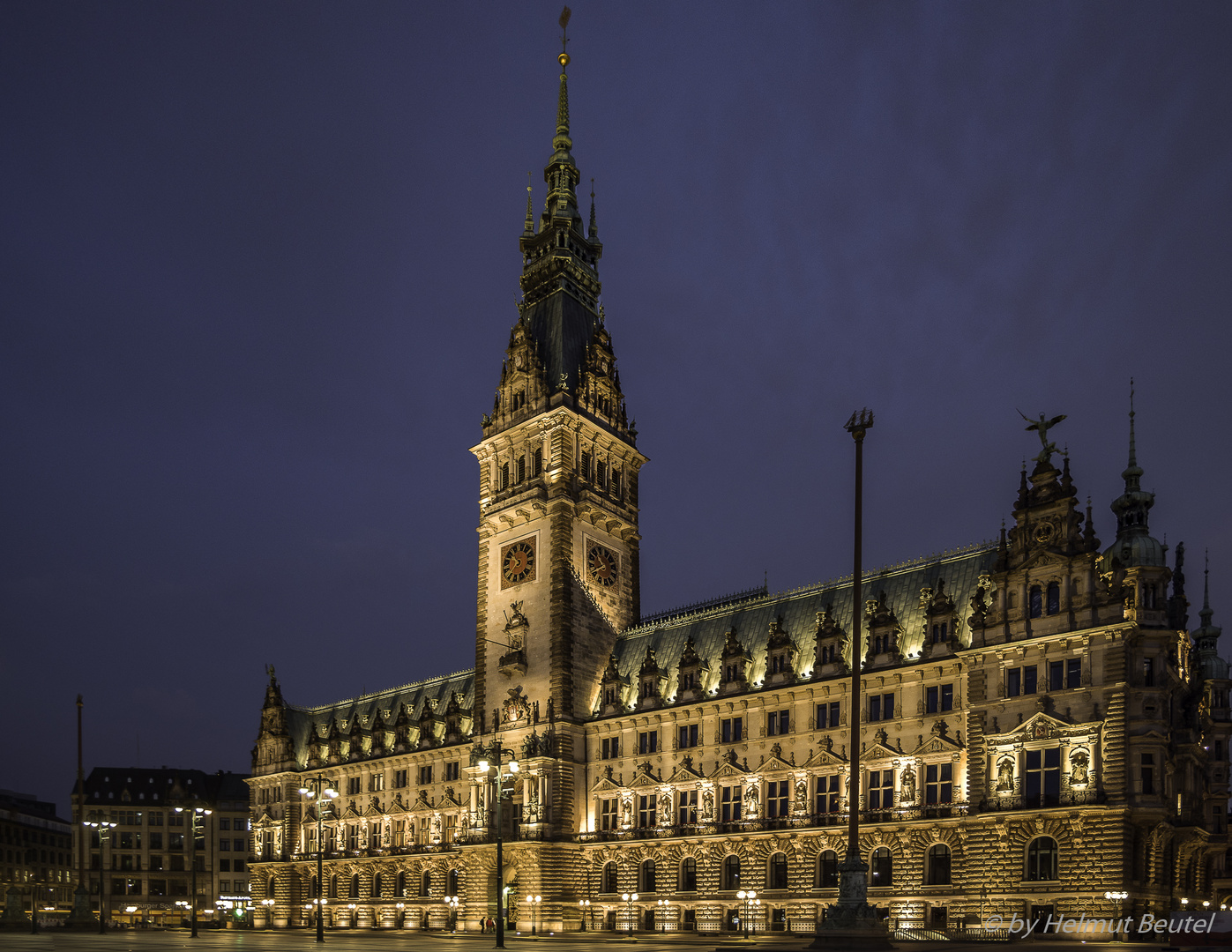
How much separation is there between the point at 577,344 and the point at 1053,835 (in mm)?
59011

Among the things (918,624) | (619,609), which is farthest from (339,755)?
(918,624)

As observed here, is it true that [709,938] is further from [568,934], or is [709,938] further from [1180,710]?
[1180,710]

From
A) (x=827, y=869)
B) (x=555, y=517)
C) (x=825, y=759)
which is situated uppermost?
(x=555, y=517)

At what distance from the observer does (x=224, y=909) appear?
129750 mm

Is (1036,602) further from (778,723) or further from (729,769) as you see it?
(729,769)

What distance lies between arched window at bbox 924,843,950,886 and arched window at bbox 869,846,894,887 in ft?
8.15

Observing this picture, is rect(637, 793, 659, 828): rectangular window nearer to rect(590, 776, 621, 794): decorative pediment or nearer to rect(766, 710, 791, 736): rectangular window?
rect(590, 776, 621, 794): decorative pediment

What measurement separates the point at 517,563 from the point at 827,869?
37010 mm

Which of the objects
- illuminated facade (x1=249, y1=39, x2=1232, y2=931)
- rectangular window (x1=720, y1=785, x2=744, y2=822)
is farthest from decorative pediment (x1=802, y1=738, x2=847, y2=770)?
rectangular window (x1=720, y1=785, x2=744, y2=822)

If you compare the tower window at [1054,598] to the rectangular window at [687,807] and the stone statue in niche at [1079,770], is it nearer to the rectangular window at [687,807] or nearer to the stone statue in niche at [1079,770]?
the stone statue in niche at [1079,770]

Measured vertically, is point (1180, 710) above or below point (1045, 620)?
below

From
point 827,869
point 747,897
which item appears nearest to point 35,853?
point 747,897

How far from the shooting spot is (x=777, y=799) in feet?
241

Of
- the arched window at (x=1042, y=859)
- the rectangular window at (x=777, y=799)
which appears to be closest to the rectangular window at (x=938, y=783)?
the arched window at (x=1042, y=859)
